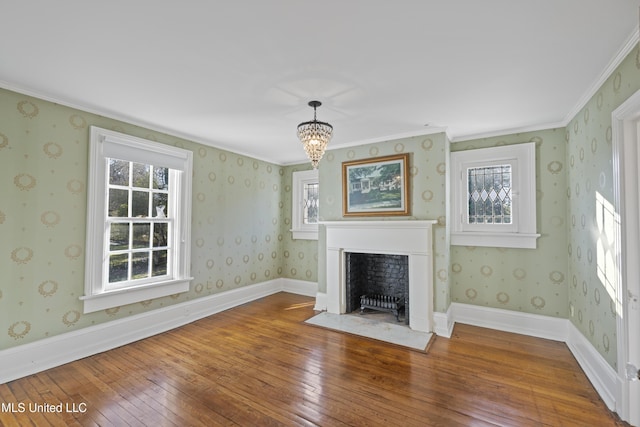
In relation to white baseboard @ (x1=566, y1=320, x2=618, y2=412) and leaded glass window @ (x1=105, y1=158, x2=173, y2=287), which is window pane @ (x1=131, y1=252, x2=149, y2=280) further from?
white baseboard @ (x1=566, y1=320, x2=618, y2=412)

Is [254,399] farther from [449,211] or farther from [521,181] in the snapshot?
[521,181]

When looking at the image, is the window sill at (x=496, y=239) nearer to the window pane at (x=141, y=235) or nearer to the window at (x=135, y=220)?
the window at (x=135, y=220)

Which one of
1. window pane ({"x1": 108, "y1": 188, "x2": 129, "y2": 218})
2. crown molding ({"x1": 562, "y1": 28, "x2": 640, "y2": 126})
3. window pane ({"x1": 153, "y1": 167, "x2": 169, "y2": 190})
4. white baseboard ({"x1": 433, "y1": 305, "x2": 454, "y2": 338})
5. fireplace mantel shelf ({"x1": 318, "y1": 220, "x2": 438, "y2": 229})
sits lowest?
white baseboard ({"x1": 433, "y1": 305, "x2": 454, "y2": 338})

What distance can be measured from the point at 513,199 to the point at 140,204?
4.59 m

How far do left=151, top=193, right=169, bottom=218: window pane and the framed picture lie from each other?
241 centimetres

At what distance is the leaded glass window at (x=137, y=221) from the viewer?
3.20 m

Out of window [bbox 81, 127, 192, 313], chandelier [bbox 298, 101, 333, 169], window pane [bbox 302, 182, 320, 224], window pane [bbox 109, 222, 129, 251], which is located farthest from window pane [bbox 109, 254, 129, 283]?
window pane [bbox 302, 182, 320, 224]

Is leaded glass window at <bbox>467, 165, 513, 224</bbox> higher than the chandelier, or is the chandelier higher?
the chandelier

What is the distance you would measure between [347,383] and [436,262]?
1.88 meters

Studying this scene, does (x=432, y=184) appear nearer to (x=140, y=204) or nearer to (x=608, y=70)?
(x=608, y=70)

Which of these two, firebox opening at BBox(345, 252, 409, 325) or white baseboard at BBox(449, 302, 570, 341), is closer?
white baseboard at BBox(449, 302, 570, 341)

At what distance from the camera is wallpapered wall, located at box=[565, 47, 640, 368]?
83.7 inches

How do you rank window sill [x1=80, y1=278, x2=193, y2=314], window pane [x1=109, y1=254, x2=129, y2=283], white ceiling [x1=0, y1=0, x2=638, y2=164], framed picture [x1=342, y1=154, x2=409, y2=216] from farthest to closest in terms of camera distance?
framed picture [x1=342, y1=154, x2=409, y2=216] → window pane [x1=109, y1=254, x2=129, y2=283] → window sill [x1=80, y1=278, x2=193, y2=314] → white ceiling [x1=0, y1=0, x2=638, y2=164]

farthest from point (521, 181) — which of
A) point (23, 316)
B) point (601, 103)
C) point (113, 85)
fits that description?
point (23, 316)
